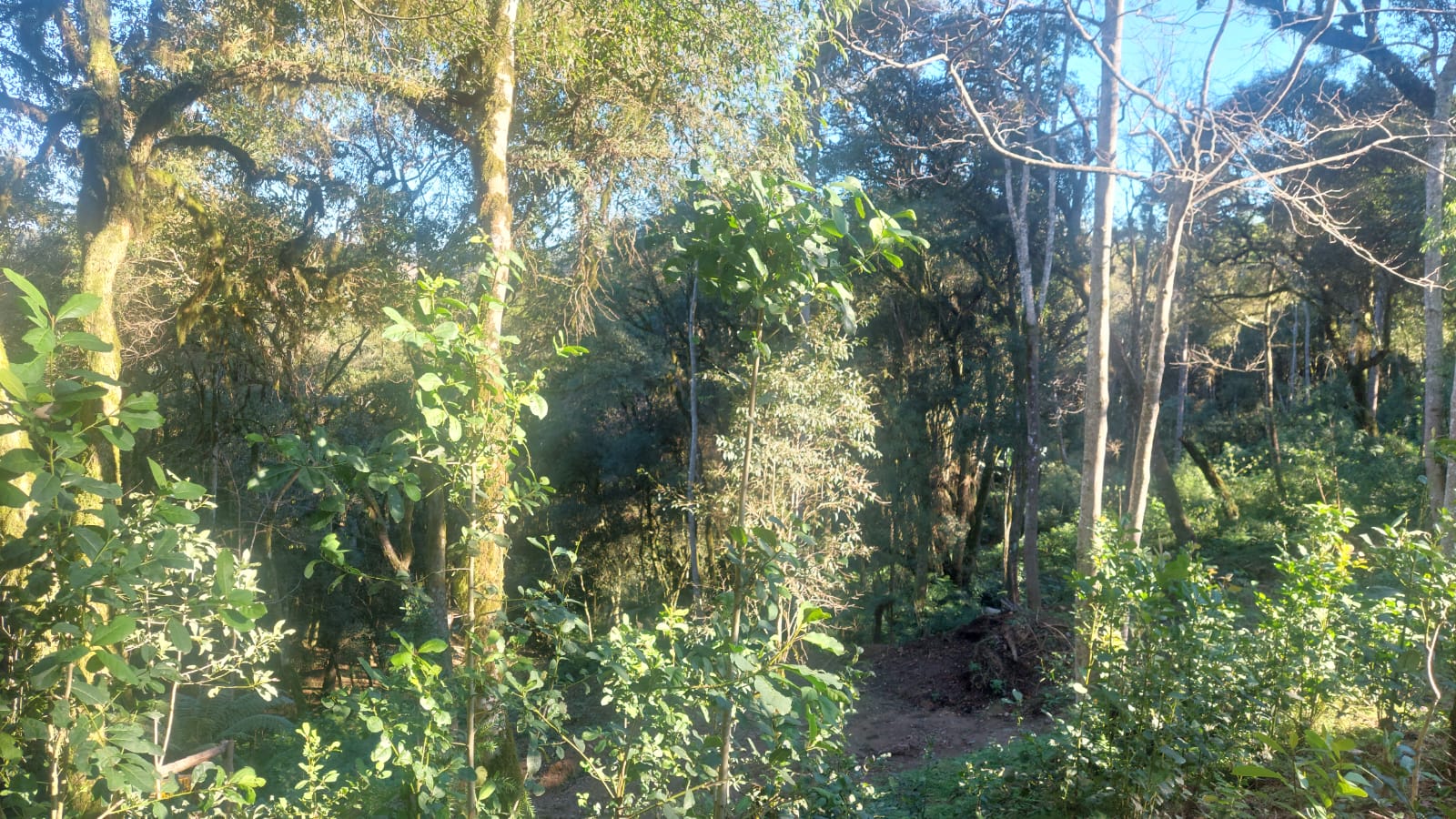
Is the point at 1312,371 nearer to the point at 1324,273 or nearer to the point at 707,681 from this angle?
the point at 1324,273

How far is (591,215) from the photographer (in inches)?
259

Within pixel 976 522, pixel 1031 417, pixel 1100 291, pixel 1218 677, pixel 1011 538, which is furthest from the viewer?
pixel 1011 538

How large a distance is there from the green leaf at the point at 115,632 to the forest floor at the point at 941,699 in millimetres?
7204

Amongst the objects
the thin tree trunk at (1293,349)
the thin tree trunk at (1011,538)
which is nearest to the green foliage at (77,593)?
the thin tree trunk at (1011,538)

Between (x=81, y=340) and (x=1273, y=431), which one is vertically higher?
(x=81, y=340)

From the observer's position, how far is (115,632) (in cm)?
133

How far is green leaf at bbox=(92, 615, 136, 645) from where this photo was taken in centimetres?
132

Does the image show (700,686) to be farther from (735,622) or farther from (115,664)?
(115,664)

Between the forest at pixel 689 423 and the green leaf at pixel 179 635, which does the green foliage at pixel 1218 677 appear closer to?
the forest at pixel 689 423

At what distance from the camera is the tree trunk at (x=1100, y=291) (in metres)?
5.14

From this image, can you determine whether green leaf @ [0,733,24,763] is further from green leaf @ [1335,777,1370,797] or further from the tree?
green leaf @ [1335,777,1370,797]

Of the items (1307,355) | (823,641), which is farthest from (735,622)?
(1307,355)

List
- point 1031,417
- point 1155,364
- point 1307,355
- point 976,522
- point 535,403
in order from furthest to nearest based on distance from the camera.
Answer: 1. point 1307,355
2. point 976,522
3. point 1031,417
4. point 1155,364
5. point 535,403

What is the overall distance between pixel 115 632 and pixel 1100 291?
5.32 metres
